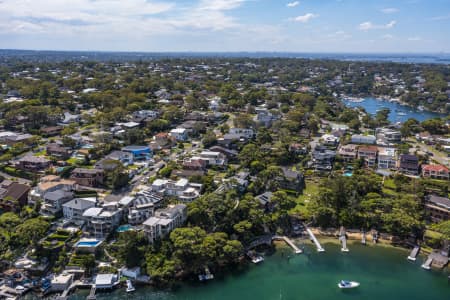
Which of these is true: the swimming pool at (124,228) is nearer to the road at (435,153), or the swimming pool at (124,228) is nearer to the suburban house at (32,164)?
the suburban house at (32,164)

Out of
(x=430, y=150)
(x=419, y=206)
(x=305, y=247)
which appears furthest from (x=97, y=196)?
(x=430, y=150)

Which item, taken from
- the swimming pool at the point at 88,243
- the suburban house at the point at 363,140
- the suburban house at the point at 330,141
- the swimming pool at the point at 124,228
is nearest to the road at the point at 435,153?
the suburban house at the point at 363,140

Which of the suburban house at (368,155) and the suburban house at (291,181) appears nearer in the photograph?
the suburban house at (291,181)

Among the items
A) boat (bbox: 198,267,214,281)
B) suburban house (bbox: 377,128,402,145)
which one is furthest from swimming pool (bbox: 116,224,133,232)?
suburban house (bbox: 377,128,402,145)

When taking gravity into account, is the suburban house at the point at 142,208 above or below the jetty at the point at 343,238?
above

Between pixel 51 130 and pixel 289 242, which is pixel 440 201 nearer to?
pixel 289 242

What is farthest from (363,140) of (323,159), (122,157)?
(122,157)
